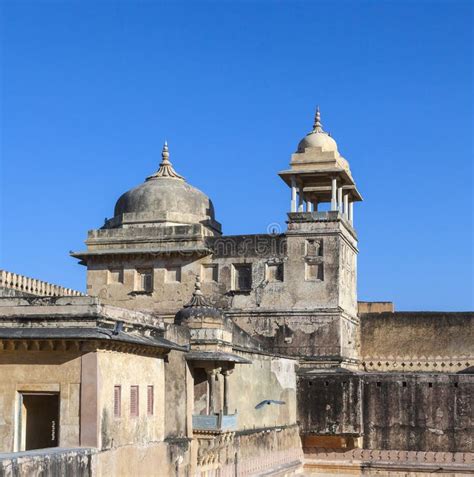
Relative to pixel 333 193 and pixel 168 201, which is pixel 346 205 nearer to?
pixel 333 193

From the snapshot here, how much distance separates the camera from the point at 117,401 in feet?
51.9

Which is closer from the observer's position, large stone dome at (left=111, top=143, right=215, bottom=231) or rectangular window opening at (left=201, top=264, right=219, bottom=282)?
rectangular window opening at (left=201, top=264, right=219, bottom=282)

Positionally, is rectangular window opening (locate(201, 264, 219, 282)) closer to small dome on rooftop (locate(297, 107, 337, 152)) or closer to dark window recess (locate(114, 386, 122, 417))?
small dome on rooftop (locate(297, 107, 337, 152))

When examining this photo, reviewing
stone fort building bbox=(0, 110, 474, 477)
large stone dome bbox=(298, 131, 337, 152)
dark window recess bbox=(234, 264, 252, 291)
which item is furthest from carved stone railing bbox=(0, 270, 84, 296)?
large stone dome bbox=(298, 131, 337, 152)

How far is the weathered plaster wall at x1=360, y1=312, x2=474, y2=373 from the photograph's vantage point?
103ft

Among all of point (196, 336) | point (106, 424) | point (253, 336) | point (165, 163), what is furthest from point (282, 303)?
point (106, 424)

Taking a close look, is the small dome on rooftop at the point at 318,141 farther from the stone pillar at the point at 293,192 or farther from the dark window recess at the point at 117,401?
the dark window recess at the point at 117,401

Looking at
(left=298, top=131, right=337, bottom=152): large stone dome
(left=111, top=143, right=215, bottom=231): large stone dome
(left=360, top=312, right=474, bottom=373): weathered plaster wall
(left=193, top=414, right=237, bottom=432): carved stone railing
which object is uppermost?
(left=298, top=131, right=337, bottom=152): large stone dome

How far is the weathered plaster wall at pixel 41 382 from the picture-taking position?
1499 centimetres

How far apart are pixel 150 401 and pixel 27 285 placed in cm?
817

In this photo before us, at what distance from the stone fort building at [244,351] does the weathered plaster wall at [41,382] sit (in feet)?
0.08

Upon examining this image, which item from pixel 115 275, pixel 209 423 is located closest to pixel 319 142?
pixel 115 275

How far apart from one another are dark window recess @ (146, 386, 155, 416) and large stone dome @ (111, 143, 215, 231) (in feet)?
42.9

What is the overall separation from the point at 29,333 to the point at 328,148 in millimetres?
16578
